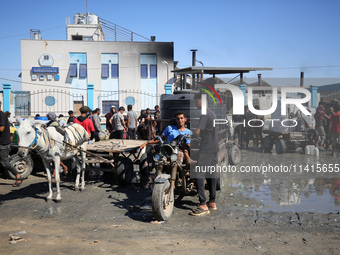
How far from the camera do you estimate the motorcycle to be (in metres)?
6.06

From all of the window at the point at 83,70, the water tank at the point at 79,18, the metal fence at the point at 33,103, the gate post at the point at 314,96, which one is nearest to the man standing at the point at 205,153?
the metal fence at the point at 33,103

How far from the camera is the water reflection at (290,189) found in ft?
24.0

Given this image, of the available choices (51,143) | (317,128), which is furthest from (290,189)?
(317,128)

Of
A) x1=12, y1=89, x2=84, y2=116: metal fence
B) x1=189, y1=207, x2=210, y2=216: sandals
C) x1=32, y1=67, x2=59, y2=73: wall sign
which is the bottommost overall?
x1=189, y1=207, x2=210, y2=216: sandals

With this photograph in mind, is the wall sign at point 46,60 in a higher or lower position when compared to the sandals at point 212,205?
higher

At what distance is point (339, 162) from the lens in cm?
Answer: 1286

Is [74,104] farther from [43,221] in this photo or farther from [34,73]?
[43,221]

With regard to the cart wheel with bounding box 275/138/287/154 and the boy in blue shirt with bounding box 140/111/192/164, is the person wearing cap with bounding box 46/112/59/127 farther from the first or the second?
the cart wheel with bounding box 275/138/287/154

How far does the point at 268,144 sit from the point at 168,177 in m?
10.2

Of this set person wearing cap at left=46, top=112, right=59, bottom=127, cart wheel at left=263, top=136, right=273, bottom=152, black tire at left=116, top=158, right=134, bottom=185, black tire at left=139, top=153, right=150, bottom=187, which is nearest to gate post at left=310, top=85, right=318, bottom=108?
cart wheel at left=263, top=136, right=273, bottom=152

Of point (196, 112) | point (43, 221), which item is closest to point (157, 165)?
point (43, 221)

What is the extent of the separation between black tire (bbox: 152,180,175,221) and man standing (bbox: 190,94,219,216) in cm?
55

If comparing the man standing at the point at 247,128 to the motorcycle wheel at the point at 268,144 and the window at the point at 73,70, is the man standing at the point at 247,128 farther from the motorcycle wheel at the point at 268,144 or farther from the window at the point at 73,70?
the window at the point at 73,70

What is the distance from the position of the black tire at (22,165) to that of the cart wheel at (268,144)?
964cm
